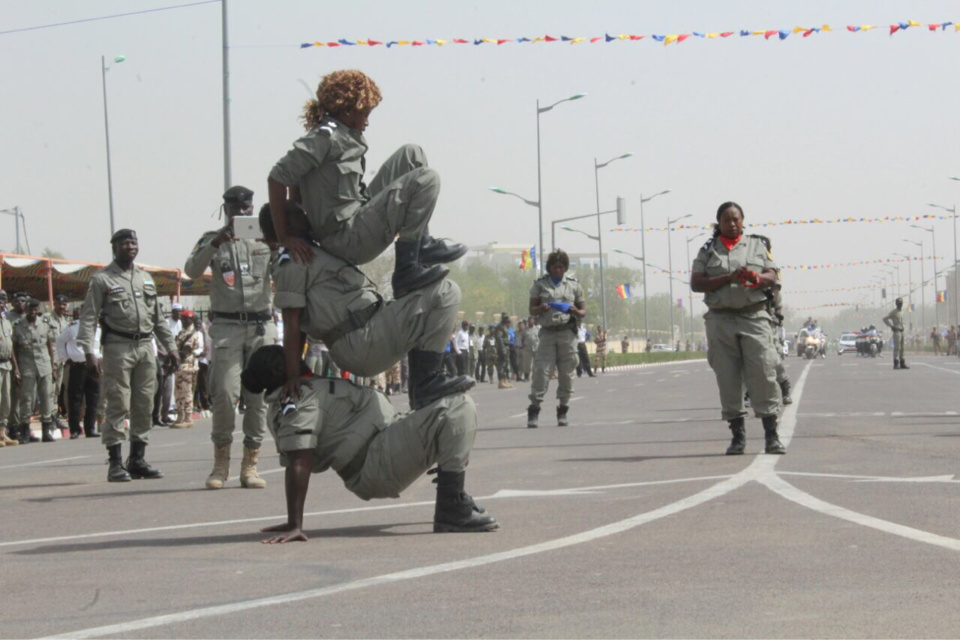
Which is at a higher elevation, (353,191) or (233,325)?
(353,191)

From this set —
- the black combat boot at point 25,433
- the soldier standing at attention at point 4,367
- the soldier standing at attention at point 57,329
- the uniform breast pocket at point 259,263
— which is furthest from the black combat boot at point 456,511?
the soldier standing at attention at point 57,329

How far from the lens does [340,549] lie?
6598mm

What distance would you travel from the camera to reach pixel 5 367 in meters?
19.2

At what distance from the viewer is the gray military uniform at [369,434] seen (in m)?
7.11

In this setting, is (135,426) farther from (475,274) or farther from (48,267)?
(475,274)

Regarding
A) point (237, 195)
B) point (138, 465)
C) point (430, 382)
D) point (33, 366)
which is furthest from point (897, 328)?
point (430, 382)

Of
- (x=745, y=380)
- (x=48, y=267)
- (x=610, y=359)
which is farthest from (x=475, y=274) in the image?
(x=745, y=380)

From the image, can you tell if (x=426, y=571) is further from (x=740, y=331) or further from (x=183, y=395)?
(x=183, y=395)

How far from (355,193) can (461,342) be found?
32.8m

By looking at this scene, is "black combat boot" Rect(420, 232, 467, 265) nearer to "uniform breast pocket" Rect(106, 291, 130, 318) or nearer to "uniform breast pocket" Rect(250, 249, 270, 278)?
"uniform breast pocket" Rect(250, 249, 270, 278)

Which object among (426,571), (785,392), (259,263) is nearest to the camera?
(426,571)

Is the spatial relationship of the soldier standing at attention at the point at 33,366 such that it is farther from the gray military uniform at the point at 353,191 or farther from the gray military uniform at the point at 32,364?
the gray military uniform at the point at 353,191

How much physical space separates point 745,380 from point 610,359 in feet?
195

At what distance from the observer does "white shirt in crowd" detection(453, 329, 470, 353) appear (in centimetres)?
3956
